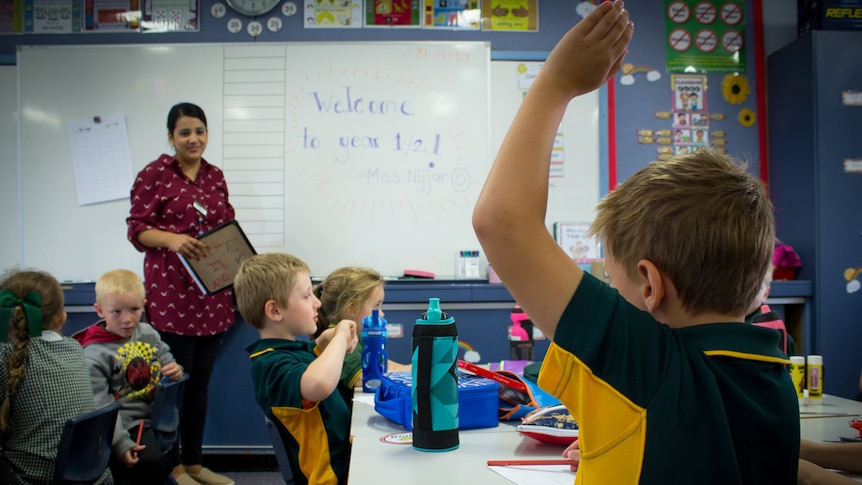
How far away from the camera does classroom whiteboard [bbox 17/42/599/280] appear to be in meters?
3.39

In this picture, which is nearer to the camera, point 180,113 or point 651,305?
point 651,305

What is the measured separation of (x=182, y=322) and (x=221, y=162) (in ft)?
3.05

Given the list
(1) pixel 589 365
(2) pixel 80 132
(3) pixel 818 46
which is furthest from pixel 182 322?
(3) pixel 818 46

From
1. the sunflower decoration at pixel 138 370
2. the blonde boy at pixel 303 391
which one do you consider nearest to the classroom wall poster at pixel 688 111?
the blonde boy at pixel 303 391

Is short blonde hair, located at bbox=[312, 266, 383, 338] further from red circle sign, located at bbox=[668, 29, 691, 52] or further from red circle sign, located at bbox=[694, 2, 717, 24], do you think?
red circle sign, located at bbox=[694, 2, 717, 24]

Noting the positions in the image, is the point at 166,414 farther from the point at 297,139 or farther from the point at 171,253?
the point at 297,139

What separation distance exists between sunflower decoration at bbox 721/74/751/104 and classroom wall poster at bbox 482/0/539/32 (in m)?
1.12

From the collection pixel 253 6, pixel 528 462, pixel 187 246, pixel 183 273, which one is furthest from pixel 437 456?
pixel 253 6

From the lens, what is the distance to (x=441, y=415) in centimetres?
106

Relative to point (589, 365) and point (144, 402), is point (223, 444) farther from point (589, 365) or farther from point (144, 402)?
point (589, 365)

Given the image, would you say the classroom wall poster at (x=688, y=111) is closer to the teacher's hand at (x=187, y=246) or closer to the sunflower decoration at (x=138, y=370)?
the teacher's hand at (x=187, y=246)

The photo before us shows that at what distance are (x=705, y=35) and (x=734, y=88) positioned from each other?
0.34m

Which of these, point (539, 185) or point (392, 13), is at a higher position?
point (392, 13)

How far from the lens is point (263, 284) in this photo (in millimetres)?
1692
